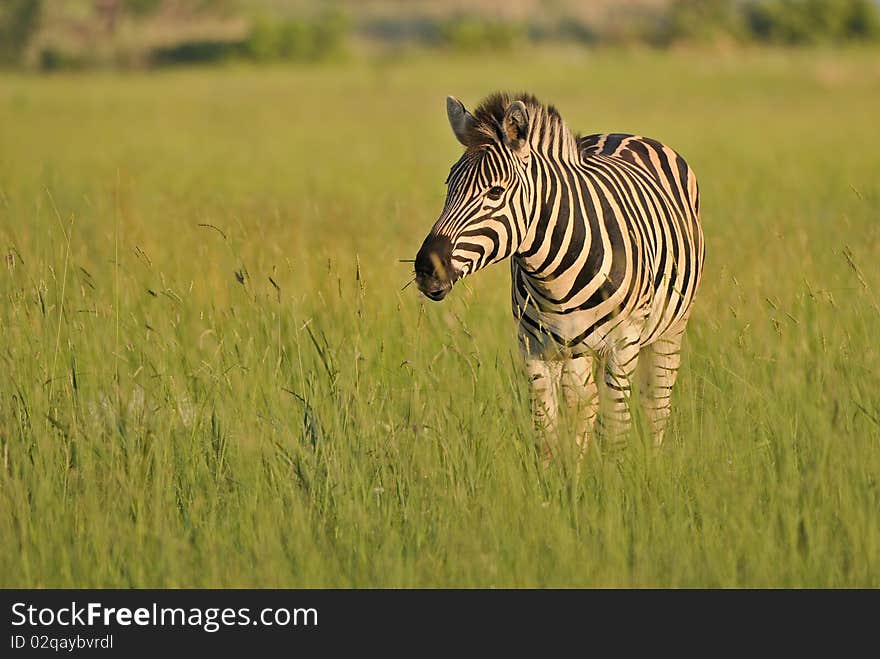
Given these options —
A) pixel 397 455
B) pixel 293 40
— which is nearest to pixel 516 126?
pixel 397 455

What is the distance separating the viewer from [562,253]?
4.87 meters

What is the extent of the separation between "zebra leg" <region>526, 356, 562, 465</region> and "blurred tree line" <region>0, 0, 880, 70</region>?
38.9 m

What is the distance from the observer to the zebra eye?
4.56 m

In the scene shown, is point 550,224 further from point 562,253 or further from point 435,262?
point 435,262

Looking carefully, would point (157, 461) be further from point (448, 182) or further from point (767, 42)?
point (767, 42)

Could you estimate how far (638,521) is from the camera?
4.39 metres

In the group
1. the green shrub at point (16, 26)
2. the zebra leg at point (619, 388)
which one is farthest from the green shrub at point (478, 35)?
the zebra leg at point (619, 388)

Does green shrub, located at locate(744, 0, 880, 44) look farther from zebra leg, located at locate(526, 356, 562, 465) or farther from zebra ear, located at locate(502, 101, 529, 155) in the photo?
zebra ear, located at locate(502, 101, 529, 155)

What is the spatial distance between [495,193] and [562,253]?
446 mm

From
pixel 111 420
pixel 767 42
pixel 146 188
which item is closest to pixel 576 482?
pixel 111 420

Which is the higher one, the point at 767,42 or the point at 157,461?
the point at 767,42

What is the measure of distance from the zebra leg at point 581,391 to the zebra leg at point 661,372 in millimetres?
455
